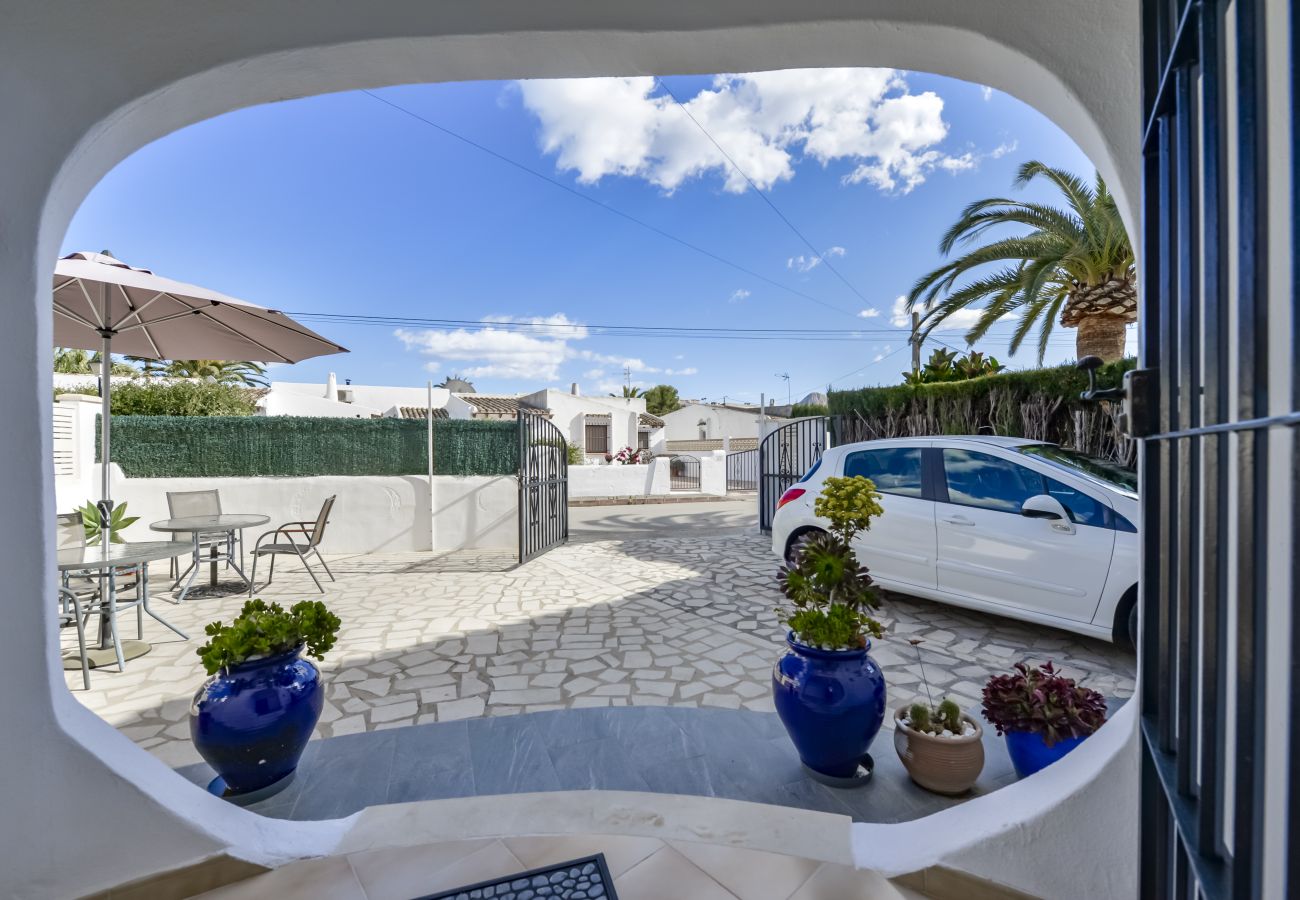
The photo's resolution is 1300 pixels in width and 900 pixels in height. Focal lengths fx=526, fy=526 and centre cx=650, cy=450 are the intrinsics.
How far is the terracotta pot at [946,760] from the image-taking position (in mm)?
2104

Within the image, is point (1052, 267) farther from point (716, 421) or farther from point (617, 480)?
point (716, 421)

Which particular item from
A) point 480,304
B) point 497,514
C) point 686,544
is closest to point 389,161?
point 497,514

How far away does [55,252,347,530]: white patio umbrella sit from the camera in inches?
152

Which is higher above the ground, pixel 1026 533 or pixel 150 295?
pixel 150 295

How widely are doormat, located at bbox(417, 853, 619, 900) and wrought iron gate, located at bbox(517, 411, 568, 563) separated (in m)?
5.37

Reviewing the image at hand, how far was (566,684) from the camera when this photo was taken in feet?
11.0

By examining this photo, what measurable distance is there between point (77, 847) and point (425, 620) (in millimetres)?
3366

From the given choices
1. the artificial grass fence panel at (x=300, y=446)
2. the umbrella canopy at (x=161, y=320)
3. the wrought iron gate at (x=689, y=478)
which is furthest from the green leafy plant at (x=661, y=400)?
the umbrella canopy at (x=161, y=320)

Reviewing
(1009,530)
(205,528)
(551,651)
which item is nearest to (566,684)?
(551,651)

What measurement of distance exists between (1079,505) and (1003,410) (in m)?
3.58

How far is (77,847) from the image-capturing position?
141 centimetres

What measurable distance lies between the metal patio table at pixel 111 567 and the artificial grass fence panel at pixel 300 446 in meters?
4.28

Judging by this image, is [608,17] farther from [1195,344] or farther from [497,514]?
[497,514]

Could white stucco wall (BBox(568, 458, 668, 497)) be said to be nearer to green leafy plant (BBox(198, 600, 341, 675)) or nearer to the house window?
the house window
